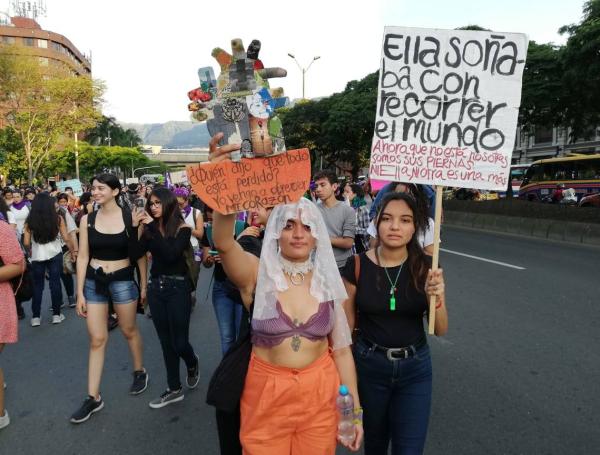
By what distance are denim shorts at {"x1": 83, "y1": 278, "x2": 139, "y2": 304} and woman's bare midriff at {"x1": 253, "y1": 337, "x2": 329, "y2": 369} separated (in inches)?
→ 80.6

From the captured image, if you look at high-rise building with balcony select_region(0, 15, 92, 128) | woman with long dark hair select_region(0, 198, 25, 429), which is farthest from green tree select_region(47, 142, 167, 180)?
woman with long dark hair select_region(0, 198, 25, 429)

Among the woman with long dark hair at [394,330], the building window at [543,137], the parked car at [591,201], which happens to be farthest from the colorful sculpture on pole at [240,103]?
the building window at [543,137]

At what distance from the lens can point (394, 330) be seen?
2.37 m

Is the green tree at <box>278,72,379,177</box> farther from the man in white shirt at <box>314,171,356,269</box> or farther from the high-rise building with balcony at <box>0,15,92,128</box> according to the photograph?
the high-rise building with balcony at <box>0,15,92,128</box>

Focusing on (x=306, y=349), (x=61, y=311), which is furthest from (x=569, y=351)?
(x=61, y=311)

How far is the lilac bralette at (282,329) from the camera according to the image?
205cm

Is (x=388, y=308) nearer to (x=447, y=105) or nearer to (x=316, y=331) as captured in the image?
(x=316, y=331)

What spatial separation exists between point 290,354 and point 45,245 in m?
5.51

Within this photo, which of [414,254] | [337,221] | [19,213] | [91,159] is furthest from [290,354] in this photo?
[91,159]

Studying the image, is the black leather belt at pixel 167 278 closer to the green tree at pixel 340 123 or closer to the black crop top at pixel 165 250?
the black crop top at pixel 165 250

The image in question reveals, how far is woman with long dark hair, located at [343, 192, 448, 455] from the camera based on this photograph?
2354 millimetres

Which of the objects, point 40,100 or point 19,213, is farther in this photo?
point 40,100

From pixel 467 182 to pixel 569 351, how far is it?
296 centimetres

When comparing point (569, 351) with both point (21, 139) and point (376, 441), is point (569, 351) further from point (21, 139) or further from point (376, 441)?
point (21, 139)
